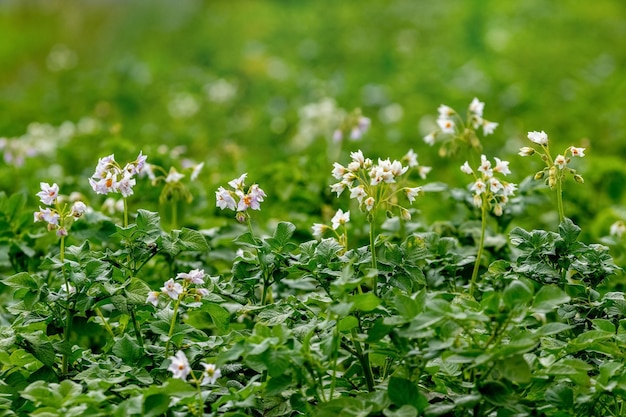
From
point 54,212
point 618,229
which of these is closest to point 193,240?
point 54,212

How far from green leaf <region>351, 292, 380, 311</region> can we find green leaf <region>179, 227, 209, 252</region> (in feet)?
1.61

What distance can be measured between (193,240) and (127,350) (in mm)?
308

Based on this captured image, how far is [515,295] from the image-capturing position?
1.94 m

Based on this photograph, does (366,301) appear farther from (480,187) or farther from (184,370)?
(480,187)

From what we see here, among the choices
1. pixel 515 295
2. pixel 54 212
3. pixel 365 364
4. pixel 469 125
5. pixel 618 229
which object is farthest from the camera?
pixel 618 229

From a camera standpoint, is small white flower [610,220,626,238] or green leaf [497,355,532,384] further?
small white flower [610,220,626,238]

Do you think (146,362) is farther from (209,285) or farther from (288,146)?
(288,146)

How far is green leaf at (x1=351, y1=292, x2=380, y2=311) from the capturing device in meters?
2.01

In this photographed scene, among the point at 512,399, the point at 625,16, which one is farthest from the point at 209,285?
the point at 625,16

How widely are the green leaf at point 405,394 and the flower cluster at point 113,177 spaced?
81 cm

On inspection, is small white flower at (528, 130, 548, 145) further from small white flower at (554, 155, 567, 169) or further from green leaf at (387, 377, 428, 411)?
green leaf at (387, 377, 428, 411)

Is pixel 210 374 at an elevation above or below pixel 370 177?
below

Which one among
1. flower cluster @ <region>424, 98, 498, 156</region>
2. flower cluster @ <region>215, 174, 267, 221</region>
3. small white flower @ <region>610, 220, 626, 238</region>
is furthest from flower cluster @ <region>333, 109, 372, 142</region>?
flower cluster @ <region>215, 174, 267, 221</region>

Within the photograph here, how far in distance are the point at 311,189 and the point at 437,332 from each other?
1862 millimetres
